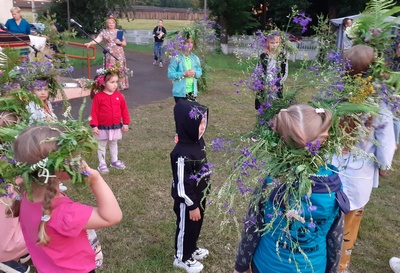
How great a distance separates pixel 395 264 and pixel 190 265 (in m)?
1.79

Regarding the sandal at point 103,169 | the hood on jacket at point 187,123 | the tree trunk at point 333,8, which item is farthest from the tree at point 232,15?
the hood on jacket at point 187,123

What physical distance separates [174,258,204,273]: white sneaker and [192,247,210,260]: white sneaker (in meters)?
0.17

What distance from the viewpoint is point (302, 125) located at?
171 centimetres

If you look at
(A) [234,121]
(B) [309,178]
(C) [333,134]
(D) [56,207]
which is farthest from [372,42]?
(A) [234,121]

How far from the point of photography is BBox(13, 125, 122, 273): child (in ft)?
5.40

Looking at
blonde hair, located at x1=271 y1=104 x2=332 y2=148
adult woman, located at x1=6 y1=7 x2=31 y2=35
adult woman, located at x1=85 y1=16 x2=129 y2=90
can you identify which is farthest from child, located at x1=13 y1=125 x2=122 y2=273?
adult woman, located at x1=6 y1=7 x2=31 y2=35

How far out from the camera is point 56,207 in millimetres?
1830

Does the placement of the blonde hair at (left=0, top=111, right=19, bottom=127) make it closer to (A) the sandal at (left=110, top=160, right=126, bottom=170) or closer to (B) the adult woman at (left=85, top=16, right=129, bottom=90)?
(A) the sandal at (left=110, top=160, right=126, bottom=170)

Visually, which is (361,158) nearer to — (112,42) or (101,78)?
(101,78)

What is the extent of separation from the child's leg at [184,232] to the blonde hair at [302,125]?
138 centimetres

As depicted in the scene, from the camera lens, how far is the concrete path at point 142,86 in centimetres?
913

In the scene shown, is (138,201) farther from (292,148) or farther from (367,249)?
(292,148)

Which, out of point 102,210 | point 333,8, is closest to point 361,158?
point 102,210

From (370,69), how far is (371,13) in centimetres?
78
